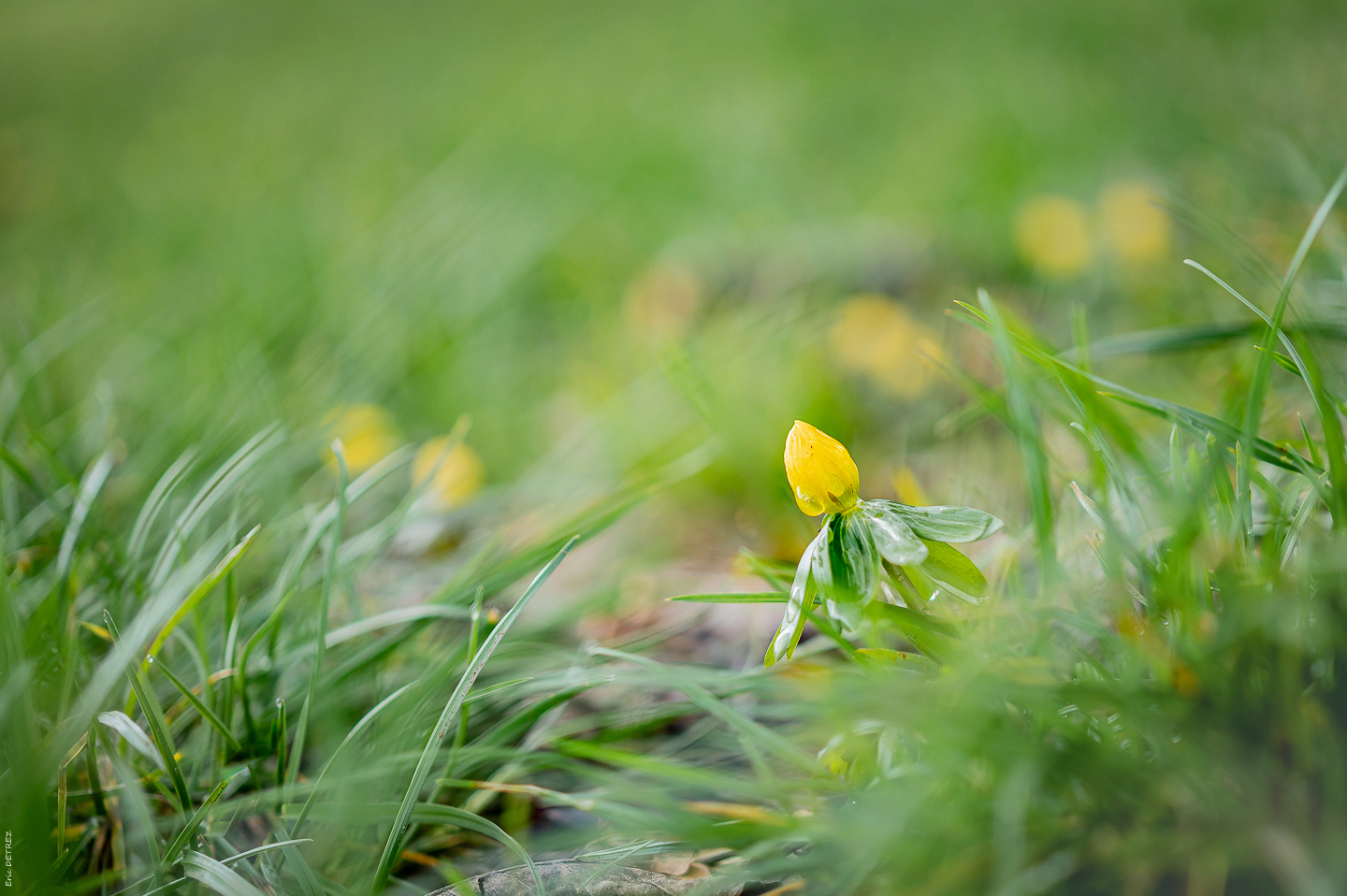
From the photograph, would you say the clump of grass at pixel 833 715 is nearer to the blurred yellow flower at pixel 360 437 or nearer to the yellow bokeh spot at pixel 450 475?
the yellow bokeh spot at pixel 450 475

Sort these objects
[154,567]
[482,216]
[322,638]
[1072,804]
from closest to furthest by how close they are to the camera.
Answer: [1072,804], [322,638], [154,567], [482,216]

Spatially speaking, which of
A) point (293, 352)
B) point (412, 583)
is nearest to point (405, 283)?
point (293, 352)

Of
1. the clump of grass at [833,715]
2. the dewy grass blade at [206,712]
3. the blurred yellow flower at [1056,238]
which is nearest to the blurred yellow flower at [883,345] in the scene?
the blurred yellow flower at [1056,238]

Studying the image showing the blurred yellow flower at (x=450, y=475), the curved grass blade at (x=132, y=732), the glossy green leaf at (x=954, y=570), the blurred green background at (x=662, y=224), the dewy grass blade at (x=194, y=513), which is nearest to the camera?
the glossy green leaf at (x=954, y=570)

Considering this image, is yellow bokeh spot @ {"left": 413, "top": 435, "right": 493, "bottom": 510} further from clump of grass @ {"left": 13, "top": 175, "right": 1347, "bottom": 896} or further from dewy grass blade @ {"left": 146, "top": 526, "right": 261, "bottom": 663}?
dewy grass blade @ {"left": 146, "top": 526, "right": 261, "bottom": 663}

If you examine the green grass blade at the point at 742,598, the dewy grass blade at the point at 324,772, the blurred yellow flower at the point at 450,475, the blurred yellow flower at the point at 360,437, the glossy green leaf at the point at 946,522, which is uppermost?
the glossy green leaf at the point at 946,522

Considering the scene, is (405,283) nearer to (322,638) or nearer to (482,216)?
(482,216)

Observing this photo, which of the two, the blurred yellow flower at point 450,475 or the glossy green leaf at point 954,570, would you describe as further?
the blurred yellow flower at point 450,475

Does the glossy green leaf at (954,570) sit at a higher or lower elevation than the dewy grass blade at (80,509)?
lower
